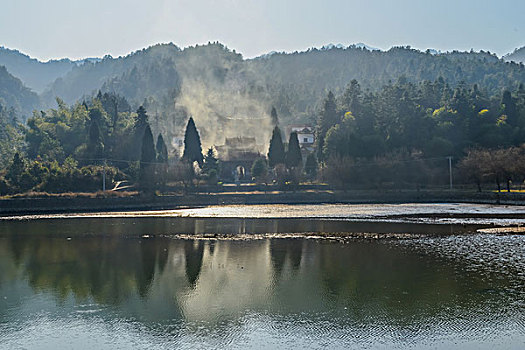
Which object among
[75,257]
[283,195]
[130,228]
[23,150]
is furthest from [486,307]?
[23,150]

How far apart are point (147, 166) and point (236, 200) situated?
47.0ft

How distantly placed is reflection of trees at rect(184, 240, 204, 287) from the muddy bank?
3544cm

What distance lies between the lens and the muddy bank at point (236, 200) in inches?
2571

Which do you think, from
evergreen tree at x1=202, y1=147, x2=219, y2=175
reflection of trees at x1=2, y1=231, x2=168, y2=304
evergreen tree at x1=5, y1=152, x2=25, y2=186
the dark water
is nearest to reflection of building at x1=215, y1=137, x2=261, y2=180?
evergreen tree at x1=202, y1=147, x2=219, y2=175

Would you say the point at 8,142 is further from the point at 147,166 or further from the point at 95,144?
the point at 147,166

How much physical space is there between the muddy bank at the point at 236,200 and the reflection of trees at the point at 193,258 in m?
35.4

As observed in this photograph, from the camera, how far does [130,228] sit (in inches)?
1745

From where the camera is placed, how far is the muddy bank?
214ft

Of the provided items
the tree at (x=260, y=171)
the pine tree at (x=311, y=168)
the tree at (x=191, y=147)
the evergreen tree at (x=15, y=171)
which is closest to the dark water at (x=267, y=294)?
the evergreen tree at (x=15, y=171)

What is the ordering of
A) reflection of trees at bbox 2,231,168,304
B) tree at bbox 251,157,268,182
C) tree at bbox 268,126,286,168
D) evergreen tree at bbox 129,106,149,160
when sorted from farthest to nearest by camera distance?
evergreen tree at bbox 129,106,149,160 < tree at bbox 268,126,286,168 < tree at bbox 251,157,268,182 < reflection of trees at bbox 2,231,168,304

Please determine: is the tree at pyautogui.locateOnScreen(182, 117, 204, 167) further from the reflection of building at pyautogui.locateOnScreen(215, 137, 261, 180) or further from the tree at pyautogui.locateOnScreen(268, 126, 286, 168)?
the reflection of building at pyautogui.locateOnScreen(215, 137, 261, 180)

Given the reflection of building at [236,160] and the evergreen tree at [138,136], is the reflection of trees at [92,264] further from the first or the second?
the reflection of building at [236,160]

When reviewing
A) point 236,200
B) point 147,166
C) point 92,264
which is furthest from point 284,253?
point 147,166

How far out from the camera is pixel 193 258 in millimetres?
28766
